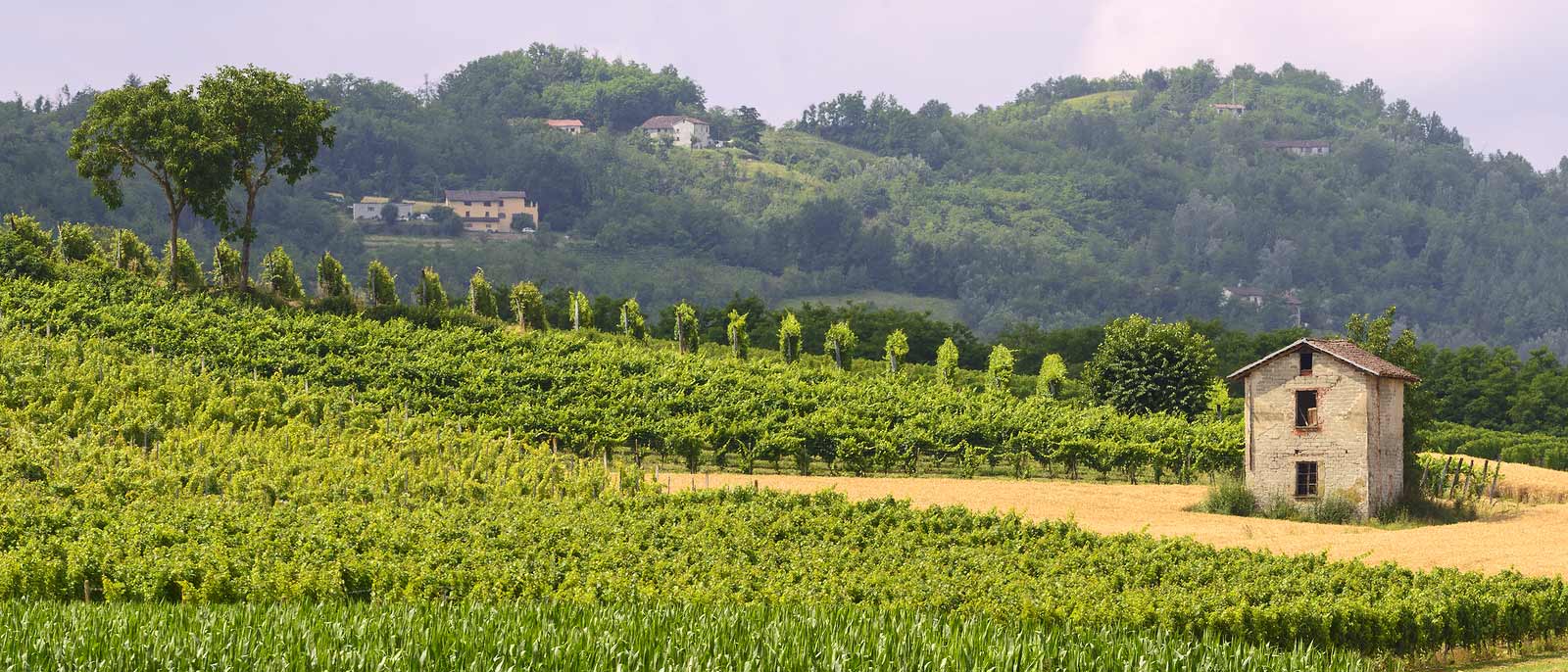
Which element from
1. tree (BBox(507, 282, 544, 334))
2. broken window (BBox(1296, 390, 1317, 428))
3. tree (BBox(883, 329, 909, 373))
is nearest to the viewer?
broken window (BBox(1296, 390, 1317, 428))

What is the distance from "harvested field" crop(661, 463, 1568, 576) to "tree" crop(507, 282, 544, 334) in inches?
662

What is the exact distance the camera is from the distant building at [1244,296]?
19150 cm

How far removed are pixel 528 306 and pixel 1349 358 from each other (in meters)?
29.6

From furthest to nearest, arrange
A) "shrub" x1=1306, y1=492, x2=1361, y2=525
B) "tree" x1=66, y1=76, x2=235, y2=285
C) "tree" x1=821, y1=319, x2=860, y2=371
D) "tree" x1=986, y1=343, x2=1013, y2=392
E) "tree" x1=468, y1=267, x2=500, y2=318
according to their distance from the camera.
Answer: "tree" x1=986, y1=343, x2=1013, y2=392 → "tree" x1=821, y1=319, x2=860, y2=371 → "tree" x1=468, y1=267, x2=500, y2=318 → "tree" x1=66, y1=76, x2=235, y2=285 → "shrub" x1=1306, y1=492, x2=1361, y2=525

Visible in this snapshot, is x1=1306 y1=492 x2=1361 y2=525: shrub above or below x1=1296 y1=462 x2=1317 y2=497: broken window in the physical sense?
below

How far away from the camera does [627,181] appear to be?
19225 cm

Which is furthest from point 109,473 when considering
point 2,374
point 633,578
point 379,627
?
point 379,627

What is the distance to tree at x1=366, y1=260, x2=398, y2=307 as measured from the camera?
56.7m

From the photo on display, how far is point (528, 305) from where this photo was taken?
60406mm

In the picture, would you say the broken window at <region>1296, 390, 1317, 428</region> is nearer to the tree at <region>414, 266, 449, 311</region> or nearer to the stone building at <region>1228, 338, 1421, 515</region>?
the stone building at <region>1228, 338, 1421, 515</region>

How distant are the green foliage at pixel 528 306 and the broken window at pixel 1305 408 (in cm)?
2716

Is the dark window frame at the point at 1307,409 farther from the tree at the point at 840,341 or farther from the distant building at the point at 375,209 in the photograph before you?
the distant building at the point at 375,209

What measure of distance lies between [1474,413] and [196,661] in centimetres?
7196

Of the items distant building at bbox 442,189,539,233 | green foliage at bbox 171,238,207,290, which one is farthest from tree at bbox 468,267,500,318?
distant building at bbox 442,189,539,233
